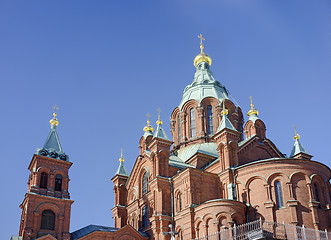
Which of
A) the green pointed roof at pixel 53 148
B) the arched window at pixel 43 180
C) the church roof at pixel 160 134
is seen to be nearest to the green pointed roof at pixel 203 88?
the church roof at pixel 160 134

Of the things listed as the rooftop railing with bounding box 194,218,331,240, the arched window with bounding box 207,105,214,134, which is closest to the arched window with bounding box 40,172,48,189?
the rooftop railing with bounding box 194,218,331,240

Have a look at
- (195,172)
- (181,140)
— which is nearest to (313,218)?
(195,172)

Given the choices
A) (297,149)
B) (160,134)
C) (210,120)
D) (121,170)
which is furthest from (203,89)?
(121,170)

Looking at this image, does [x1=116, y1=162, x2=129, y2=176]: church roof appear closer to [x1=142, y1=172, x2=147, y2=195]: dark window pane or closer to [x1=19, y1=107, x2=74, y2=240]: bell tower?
[x1=142, y1=172, x2=147, y2=195]: dark window pane

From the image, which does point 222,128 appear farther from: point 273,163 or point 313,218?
point 313,218

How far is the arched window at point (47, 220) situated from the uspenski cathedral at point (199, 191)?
0.08 meters

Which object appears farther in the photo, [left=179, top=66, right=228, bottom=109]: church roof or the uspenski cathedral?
[left=179, top=66, right=228, bottom=109]: church roof

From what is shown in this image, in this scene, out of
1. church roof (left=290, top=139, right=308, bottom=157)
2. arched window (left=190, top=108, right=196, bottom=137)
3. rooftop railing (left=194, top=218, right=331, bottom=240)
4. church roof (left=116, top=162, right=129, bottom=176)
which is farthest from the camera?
arched window (left=190, top=108, right=196, bottom=137)

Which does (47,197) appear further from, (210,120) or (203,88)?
(203,88)

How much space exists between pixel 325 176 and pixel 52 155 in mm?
23624

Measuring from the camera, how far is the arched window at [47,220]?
105 ft

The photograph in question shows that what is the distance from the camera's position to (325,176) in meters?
32.1

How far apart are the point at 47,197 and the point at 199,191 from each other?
12840 millimetres

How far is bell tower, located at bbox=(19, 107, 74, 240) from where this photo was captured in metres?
31.5
